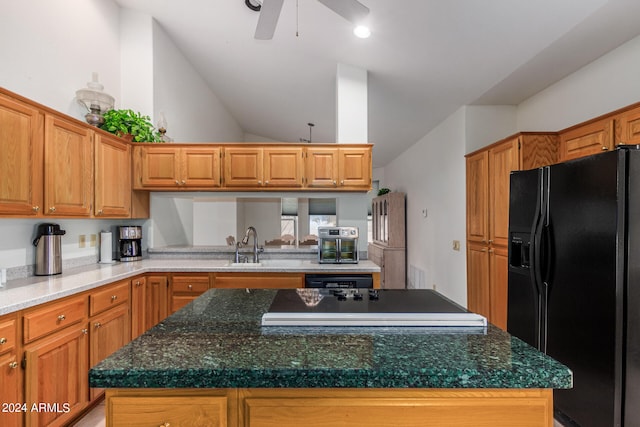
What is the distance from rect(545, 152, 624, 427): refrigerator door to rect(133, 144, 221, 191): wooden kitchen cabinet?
9.37 ft

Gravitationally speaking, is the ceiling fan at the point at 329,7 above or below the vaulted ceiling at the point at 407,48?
below

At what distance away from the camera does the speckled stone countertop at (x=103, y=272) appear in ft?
6.18

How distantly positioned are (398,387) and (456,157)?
3.97m

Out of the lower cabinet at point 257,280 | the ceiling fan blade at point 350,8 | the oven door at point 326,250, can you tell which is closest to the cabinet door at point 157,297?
the lower cabinet at point 257,280

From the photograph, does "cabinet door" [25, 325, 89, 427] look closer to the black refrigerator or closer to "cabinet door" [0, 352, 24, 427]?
"cabinet door" [0, 352, 24, 427]

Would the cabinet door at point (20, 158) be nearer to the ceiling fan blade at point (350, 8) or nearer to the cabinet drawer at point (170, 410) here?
the cabinet drawer at point (170, 410)

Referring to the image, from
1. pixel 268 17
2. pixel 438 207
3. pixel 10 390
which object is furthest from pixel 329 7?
pixel 438 207

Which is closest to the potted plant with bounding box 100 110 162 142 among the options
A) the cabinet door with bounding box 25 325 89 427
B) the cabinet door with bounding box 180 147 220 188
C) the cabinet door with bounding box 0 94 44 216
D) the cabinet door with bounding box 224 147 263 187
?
the cabinet door with bounding box 180 147 220 188

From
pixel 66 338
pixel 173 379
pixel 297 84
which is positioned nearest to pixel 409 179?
pixel 297 84

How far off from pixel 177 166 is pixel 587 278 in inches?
133

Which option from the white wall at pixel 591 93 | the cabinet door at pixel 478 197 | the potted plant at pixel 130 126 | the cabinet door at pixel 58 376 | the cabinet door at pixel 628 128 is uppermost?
the white wall at pixel 591 93

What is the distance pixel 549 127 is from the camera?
346 cm

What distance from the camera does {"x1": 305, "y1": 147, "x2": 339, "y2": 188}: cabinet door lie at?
3.41 metres

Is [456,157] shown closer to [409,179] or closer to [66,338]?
[409,179]
